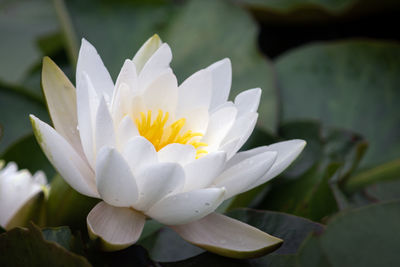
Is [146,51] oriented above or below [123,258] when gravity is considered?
above

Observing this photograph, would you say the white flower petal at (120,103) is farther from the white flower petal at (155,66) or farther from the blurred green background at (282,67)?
the blurred green background at (282,67)

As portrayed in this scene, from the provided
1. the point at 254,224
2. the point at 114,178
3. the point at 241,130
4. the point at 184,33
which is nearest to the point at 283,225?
the point at 254,224

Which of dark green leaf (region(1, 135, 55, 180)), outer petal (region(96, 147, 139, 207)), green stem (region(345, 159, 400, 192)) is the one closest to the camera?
outer petal (region(96, 147, 139, 207))

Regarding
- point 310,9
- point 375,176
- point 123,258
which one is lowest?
point 375,176

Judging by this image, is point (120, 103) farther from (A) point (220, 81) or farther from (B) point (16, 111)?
(B) point (16, 111)

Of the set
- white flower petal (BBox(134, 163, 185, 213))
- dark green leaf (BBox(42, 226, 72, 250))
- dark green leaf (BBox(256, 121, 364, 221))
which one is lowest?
dark green leaf (BBox(256, 121, 364, 221))

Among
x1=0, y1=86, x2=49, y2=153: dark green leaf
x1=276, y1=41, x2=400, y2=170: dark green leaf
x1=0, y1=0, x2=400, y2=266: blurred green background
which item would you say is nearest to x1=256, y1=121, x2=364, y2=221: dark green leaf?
x1=0, y1=0, x2=400, y2=266: blurred green background

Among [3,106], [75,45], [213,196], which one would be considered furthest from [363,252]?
[75,45]

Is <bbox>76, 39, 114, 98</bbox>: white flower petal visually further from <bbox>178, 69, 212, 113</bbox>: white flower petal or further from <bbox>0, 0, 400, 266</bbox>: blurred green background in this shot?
<bbox>0, 0, 400, 266</bbox>: blurred green background
